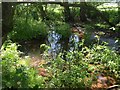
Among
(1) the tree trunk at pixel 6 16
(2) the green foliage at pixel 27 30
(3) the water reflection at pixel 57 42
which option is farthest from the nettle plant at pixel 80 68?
(2) the green foliage at pixel 27 30

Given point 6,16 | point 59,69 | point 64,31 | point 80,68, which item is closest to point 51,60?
point 59,69

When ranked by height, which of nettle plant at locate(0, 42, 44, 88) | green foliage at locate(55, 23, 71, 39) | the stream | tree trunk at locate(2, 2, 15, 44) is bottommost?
the stream

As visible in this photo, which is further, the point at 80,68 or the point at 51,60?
the point at 51,60

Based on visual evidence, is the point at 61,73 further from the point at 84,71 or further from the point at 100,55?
the point at 100,55

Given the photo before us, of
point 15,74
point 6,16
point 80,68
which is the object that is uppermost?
point 6,16

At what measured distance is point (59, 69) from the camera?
23.2 ft

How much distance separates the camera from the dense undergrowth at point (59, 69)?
5.82 m

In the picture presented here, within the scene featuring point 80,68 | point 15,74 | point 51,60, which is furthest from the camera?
point 51,60

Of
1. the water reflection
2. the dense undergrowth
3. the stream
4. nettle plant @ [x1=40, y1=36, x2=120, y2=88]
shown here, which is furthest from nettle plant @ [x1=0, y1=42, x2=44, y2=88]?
the water reflection

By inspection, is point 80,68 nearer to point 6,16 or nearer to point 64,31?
point 6,16

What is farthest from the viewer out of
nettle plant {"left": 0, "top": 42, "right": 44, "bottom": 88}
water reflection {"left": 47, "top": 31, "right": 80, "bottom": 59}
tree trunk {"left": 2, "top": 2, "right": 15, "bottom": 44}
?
water reflection {"left": 47, "top": 31, "right": 80, "bottom": 59}

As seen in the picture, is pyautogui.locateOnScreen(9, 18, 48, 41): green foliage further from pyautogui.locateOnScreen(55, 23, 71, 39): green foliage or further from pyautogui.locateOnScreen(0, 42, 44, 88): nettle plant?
pyautogui.locateOnScreen(0, 42, 44, 88): nettle plant

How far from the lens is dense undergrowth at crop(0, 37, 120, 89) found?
5.82 m

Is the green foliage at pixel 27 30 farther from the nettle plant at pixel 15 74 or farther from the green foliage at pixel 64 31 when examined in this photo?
the nettle plant at pixel 15 74
